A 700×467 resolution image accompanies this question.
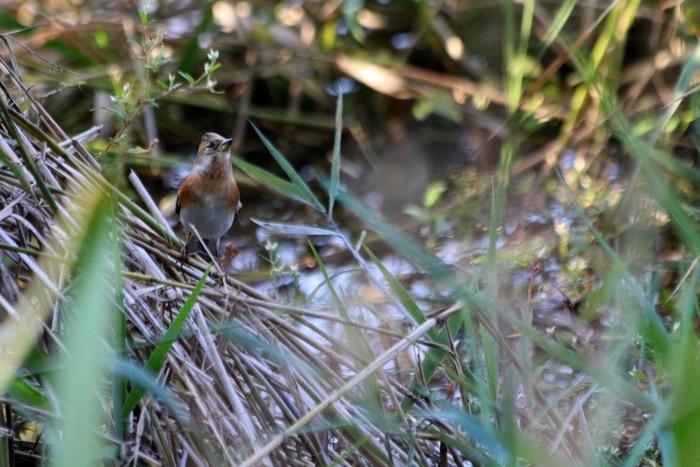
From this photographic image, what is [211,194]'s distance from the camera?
4.23 m

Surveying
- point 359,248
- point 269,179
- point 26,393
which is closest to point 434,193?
point 359,248

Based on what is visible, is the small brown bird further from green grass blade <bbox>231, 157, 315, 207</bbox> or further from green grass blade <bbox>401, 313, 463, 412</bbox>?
green grass blade <bbox>401, 313, 463, 412</bbox>

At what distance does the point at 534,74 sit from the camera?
5691mm

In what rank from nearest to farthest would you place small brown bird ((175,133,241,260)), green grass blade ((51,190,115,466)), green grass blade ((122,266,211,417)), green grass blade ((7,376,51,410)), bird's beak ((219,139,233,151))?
green grass blade ((51,190,115,466))
green grass blade ((7,376,51,410))
green grass blade ((122,266,211,417))
bird's beak ((219,139,233,151))
small brown bird ((175,133,241,260))

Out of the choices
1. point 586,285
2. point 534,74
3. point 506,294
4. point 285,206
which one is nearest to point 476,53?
point 534,74

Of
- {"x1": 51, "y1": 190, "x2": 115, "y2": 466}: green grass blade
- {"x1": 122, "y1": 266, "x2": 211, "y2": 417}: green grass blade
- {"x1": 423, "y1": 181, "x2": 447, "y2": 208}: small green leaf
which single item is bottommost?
→ {"x1": 51, "y1": 190, "x2": 115, "y2": 466}: green grass blade

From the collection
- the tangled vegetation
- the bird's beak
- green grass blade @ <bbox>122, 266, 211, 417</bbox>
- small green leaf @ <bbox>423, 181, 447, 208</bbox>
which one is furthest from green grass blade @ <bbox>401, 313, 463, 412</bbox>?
small green leaf @ <bbox>423, 181, 447, 208</bbox>

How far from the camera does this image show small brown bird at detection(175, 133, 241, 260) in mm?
4223

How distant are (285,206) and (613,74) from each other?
2.05 metres

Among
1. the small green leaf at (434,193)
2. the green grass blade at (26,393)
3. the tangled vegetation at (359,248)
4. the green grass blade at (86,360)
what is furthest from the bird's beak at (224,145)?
the green grass blade at (86,360)

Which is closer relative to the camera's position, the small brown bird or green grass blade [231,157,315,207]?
green grass blade [231,157,315,207]

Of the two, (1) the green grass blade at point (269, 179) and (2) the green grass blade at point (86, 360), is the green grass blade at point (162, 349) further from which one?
A: (1) the green grass blade at point (269, 179)

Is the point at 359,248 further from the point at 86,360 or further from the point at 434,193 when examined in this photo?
the point at 86,360

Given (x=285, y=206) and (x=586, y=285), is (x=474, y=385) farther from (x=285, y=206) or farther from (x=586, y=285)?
(x=285, y=206)
